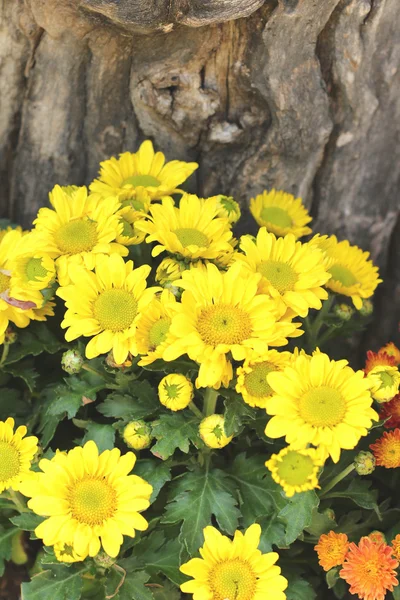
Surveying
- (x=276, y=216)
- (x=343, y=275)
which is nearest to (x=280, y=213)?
(x=276, y=216)

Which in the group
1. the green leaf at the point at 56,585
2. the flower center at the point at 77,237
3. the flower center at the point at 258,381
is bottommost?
the green leaf at the point at 56,585

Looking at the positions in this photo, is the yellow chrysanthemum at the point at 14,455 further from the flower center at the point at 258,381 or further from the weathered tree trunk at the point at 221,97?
the weathered tree trunk at the point at 221,97

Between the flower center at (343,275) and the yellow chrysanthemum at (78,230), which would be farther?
the flower center at (343,275)

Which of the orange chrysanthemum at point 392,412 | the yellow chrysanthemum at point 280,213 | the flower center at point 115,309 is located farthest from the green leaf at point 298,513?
the yellow chrysanthemum at point 280,213

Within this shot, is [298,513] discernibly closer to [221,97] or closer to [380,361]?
[380,361]

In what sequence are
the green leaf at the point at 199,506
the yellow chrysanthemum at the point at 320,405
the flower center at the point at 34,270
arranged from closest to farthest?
the yellow chrysanthemum at the point at 320,405, the green leaf at the point at 199,506, the flower center at the point at 34,270

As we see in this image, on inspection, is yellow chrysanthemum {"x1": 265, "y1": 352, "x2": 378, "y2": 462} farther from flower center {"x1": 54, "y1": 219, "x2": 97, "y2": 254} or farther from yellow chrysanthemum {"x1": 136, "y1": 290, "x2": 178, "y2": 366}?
flower center {"x1": 54, "y1": 219, "x2": 97, "y2": 254}
